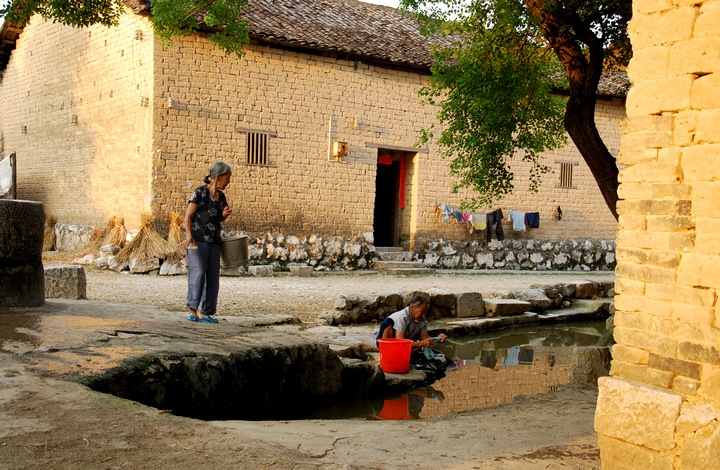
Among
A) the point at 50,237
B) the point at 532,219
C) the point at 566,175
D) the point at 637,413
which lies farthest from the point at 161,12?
the point at 566,175

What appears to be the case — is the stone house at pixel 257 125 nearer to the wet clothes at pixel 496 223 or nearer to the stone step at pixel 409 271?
the wet clothes at pixel 496 223

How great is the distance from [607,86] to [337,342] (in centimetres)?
1580

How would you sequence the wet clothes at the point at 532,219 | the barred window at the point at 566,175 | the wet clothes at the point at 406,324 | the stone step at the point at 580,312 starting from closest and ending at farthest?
the wet clothes at the point at 406,324 < the stone step at the point at 580,312 < the wet clothes at the point at 532,219 < the barred window at the point at 566,175

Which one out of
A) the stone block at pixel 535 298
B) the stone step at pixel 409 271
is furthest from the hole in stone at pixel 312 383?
the stone step at pixel 409 271

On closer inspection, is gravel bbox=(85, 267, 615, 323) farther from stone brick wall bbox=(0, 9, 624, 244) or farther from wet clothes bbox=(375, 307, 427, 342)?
wet clothes bbox=(375, 307, 427, 342)

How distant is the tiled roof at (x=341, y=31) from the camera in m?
16.1

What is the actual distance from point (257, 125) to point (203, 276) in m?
9.30

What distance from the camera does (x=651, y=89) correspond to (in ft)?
13.1

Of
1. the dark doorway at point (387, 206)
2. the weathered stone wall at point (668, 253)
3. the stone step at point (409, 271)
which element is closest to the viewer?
the weathered stone wall at point (668, 253)

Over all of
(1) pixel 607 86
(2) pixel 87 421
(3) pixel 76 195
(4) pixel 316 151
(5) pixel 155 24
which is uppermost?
(1) pixel 607 86

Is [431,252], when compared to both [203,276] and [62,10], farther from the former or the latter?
[203,276]

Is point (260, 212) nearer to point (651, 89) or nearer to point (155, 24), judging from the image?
point (155, 24)

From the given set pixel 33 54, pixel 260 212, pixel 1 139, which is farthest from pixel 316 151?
pixel 1 139

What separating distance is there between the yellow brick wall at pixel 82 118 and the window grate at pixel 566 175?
12.5 metres
